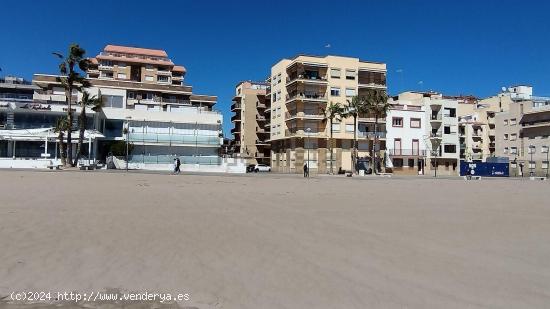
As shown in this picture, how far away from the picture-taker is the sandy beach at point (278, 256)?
555 centimetres

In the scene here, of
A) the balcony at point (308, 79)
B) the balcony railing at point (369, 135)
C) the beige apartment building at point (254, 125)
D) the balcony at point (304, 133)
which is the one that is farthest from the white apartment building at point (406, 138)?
the beige apartment building at point (254, 125)

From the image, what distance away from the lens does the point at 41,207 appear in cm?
1293

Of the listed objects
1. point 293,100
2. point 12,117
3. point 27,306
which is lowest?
point 27,306

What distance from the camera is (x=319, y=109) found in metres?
80.4

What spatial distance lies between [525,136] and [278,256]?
97.2m

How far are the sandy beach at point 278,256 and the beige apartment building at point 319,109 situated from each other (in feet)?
212

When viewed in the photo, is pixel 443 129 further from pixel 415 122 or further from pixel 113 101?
pixel 113 101

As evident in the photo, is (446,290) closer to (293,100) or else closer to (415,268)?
(415,268)

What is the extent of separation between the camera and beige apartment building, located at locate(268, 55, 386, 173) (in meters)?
78.9

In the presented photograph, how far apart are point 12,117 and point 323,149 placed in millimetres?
45543

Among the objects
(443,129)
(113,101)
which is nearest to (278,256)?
(113,101)

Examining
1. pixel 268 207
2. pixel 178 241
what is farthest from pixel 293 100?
pixel 178 241

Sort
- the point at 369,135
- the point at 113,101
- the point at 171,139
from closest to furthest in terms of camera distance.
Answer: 1. the point at 171,139
2. the point at 113,101
3. the point at 369,135

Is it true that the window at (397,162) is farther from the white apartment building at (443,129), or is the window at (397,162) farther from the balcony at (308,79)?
the balcony at (308,79)
